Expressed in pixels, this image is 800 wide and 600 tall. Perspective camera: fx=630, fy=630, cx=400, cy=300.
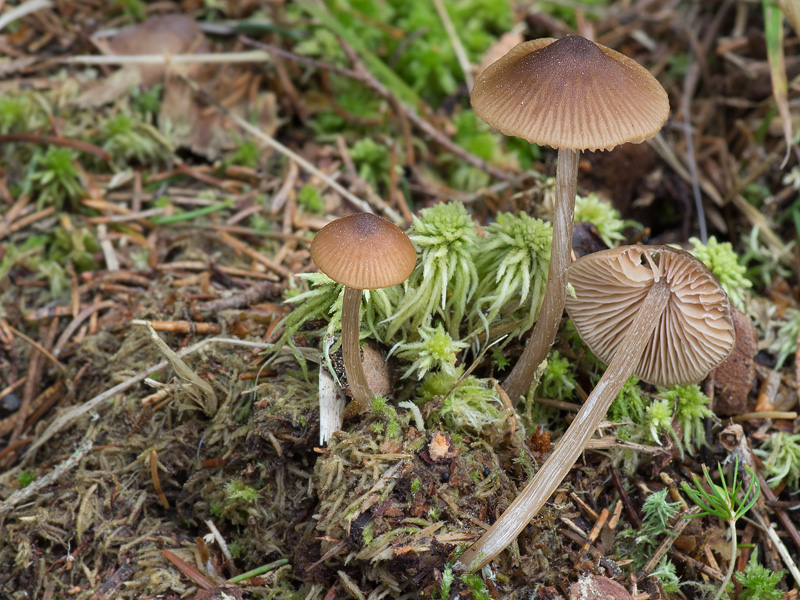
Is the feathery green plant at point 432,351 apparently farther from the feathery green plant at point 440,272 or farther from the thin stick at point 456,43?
the thin stick at point 456,43

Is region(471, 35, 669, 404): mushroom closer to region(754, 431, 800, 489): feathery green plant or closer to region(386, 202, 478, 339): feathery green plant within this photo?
region(386, 202, 478, 339): feathery green plant

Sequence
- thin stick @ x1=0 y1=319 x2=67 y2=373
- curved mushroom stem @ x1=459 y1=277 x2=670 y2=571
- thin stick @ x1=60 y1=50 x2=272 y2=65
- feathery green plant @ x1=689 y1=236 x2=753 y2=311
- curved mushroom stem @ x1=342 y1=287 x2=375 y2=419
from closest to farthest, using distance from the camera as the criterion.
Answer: curved mushroom stem @ x1=459 y1=277 x2=670 y2=571 → curved mushroom stem @ x1=342 y1=287 x2=375 y2=419 → feathery green plant @ x1=689 y1=236 x2=753 y2=311 → thin stick @ x1=0 y1=319 x2=67 y2=373 → thin stick @ x1=60 y1=50 x2=272 y2=65

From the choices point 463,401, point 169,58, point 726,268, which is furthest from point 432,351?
Answer: point 169,58

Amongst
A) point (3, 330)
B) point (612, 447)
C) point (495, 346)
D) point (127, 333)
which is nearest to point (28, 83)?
point (3, 330)

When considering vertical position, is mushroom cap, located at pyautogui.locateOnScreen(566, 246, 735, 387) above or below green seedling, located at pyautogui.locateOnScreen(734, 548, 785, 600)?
above

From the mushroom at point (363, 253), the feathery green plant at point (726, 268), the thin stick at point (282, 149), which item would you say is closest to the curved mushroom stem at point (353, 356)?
the mushroom at point (363, 253)

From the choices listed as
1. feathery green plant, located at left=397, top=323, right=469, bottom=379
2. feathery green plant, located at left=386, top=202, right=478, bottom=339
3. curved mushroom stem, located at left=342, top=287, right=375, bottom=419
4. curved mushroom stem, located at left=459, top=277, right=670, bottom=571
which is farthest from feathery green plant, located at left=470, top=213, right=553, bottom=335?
curved mushroom stem, located at left=342, top=287, right=375, bottom=419

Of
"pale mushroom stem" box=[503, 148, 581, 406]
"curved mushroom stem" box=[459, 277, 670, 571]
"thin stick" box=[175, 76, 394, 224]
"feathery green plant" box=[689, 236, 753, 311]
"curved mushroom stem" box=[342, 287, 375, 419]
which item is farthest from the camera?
"thin stick" box=[175, 76, 394, 224]
